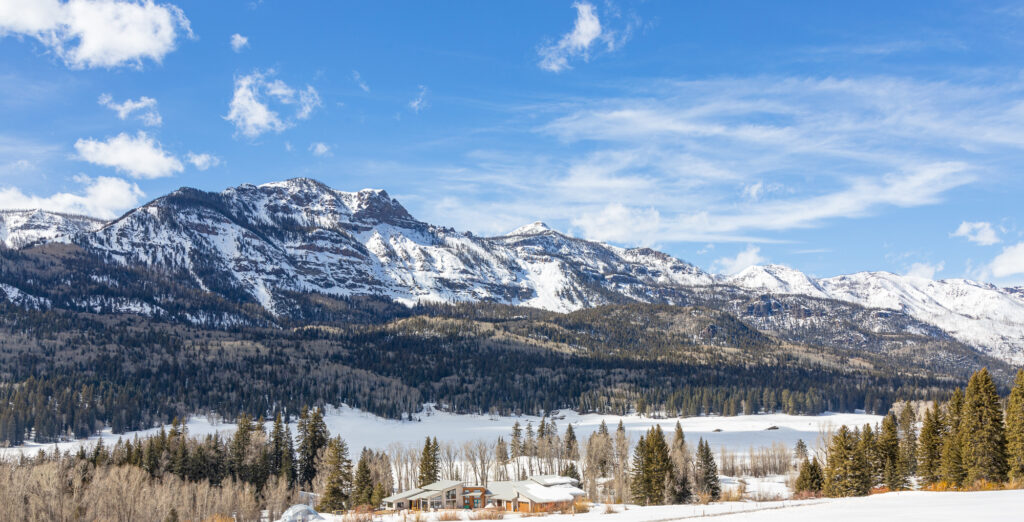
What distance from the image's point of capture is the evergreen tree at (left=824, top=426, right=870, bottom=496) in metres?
68.5

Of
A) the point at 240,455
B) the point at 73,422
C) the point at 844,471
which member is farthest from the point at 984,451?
the point at 73,422

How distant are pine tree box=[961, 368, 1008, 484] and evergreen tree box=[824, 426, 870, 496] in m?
9.65

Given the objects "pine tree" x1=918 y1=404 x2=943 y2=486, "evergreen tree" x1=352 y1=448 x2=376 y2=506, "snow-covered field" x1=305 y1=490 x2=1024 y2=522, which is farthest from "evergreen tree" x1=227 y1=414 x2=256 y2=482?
"pine tree" x1=918 y1=404 x2=943 y2=486

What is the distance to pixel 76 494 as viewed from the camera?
3258 inches

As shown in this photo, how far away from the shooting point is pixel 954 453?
2495 inches

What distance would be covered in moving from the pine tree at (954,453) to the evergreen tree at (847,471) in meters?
7.18

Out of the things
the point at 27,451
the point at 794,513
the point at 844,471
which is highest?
the point at 794,513

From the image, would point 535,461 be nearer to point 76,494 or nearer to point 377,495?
point 377,495

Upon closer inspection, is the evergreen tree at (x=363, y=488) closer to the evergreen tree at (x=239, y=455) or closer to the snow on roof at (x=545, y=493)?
the snow on roof at (x=545, y=493)

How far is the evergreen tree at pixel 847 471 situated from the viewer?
225ft

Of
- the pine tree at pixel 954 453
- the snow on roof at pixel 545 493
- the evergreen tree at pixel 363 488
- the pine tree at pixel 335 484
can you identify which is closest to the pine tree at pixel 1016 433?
the pine tree at pixel 954 453

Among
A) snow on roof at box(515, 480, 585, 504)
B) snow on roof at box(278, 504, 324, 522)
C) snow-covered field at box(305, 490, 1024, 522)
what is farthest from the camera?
snow on roof at box(515, 480, 585, 504)

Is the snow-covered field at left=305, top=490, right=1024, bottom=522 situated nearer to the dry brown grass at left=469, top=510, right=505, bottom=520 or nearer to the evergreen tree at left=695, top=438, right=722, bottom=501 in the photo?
the dry brown grass at left=469, top=510, right=505, bottom=520

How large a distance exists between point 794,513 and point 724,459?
12070cm
